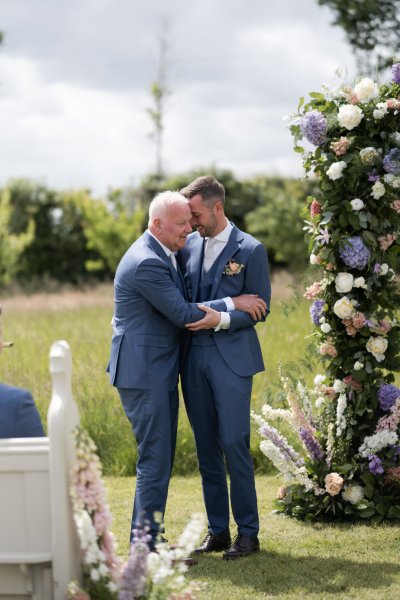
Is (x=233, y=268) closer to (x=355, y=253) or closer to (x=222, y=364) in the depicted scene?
(x=222, y=364)

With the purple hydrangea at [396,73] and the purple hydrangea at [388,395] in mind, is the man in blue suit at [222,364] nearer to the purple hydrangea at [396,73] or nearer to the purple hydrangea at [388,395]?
the purple hydrangea at [388,395]

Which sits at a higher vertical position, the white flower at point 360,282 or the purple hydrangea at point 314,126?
the purple hydrangea at point 314,126

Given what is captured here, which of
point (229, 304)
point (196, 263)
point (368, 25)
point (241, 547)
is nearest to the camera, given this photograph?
point (229, 304)

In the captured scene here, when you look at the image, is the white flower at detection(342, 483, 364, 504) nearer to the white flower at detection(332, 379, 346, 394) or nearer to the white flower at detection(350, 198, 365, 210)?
the white flower at detection(332, 379, 346, 394)

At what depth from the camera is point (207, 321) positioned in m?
5.20

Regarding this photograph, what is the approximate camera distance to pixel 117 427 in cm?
821

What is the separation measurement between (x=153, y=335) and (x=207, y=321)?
289 mm

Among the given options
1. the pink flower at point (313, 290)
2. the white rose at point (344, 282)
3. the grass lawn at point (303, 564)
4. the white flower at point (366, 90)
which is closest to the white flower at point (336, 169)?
the white flower at point (366, 90)

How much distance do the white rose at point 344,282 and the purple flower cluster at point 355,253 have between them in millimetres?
68

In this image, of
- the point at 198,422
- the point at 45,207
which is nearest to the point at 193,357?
the point at 198,422

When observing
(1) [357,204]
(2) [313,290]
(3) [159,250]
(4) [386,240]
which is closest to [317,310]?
(2) [313,290]

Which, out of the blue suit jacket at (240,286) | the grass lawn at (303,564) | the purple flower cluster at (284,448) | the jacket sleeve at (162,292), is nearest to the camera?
the grass lawn at (303,564)

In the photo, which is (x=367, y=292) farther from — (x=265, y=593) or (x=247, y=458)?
(x=265, y=593)

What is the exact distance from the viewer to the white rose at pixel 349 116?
228 inches
